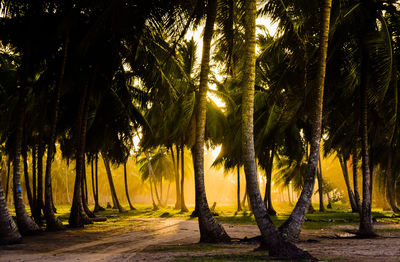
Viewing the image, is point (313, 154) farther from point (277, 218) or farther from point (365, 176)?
point (277, 218)

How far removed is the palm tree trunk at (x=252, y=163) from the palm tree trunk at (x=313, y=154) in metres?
0.77

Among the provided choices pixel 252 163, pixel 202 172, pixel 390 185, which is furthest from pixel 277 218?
pixel 252 163

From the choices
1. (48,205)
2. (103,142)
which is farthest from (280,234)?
(103,142)

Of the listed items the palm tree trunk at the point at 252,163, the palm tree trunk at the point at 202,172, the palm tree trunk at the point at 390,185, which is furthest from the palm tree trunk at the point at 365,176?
the palm tree trunk at the point at 390,185

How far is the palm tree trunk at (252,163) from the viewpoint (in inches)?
306

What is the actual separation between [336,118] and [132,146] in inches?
455

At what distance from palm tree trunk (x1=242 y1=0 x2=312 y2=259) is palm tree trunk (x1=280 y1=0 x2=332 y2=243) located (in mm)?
770

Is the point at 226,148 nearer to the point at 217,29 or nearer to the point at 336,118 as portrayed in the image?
the point at 336,118

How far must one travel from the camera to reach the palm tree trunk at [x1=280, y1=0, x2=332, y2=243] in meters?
8.88

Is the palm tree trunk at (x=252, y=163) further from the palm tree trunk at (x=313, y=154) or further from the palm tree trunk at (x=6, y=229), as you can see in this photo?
the palm tree trunk at (x=6, y=229)

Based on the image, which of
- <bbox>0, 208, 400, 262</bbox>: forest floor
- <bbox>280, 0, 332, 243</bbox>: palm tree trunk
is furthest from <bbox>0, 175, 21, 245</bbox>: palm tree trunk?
<bbox>280, 0, 332, 243</bbox>: palm tree trunk

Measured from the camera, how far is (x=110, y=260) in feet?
25.7

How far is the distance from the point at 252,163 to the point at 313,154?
5.33 feet

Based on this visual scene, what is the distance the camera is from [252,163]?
8719mm
